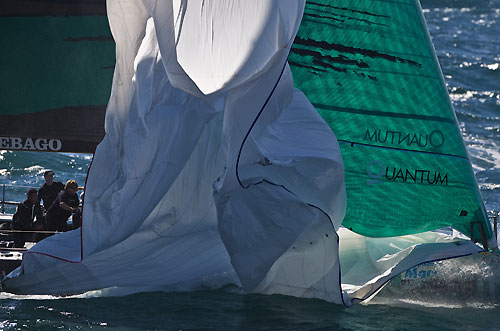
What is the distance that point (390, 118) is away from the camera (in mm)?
6492

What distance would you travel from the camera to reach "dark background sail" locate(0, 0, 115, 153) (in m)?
8.32

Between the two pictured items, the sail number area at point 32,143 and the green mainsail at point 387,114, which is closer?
the green mainsail at point 387,114

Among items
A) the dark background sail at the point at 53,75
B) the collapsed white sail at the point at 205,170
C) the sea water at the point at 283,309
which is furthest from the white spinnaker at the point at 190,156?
the dark background sail at the point at 53,75

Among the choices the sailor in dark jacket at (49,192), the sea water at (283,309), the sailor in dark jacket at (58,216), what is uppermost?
the sailor in dark jacket at (49,192)

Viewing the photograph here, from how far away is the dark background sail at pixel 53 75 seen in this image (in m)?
8.32

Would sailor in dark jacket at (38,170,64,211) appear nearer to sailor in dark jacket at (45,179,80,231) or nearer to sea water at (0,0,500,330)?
sailor in dark jacket at (45,179,80,231)

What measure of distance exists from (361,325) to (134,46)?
2.37m

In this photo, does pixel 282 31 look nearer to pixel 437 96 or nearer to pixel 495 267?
pixel 437 96

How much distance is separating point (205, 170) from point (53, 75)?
3.22 meters

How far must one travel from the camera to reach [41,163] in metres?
13.7

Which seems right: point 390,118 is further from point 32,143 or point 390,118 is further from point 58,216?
point 32,143

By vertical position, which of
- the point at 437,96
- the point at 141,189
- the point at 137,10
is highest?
the point at 137,10

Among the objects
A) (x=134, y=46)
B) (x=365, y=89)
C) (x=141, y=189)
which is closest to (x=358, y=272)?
(x=365, y=89)

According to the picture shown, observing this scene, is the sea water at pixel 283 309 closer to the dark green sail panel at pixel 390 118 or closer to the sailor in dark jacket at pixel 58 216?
the dark green sail panel at pixel 390 118
